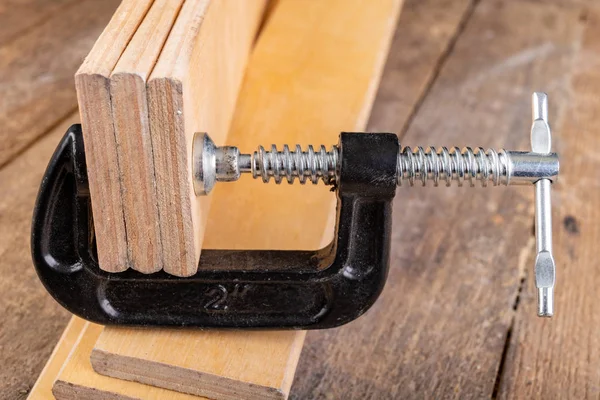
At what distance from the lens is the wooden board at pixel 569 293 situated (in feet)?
2.68

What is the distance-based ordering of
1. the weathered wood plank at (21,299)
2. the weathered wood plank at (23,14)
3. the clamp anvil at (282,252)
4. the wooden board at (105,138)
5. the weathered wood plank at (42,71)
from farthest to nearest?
the weathered wood plank at (23,14) < the weathered wood plank at (42,71) < the weathered wood plank at (21,299) < the clamp anvil at (282,252) < the wooden board at (105,138)

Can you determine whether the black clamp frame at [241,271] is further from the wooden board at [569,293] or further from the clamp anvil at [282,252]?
the wooden board at [569,293]

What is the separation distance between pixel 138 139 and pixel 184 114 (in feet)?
0.15

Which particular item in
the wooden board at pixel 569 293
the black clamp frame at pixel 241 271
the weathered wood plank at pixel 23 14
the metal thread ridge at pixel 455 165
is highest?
the weathered wood plank at pixel 23 14

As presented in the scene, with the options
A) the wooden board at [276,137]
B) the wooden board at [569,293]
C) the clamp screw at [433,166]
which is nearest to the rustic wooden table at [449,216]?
the wooden board at [569,293]

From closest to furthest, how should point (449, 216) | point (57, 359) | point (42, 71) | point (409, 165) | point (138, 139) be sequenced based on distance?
point (138, 139) → point (409, 165) → point (57, 359) → point (449, 216) → point (42, 71)

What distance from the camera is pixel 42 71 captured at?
4.28ft

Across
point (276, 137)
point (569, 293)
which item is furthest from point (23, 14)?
point (569, 293)

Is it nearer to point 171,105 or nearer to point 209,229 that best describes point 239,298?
point 209,229

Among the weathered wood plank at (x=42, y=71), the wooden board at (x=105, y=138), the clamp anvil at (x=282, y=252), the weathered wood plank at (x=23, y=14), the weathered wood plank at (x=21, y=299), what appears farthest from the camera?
the weathered wood plank at (x=23, y=14)

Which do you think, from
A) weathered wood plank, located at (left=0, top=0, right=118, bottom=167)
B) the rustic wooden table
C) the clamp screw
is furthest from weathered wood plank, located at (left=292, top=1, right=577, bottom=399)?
weathered wood plank, located at (left=0, top=0, right=118, bottom=167)

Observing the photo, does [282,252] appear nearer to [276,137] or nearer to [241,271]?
[241,271]

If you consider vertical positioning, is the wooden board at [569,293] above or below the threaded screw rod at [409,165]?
below

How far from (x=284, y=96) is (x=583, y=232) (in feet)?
1.76
